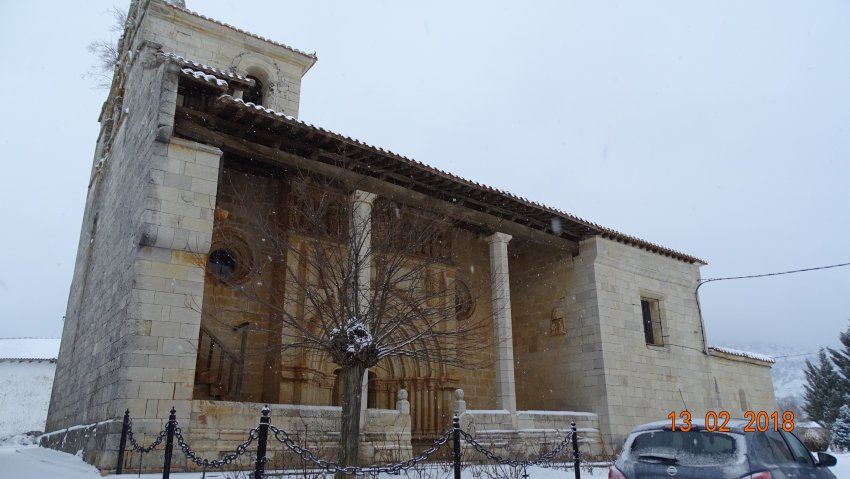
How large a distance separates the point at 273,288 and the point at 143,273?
356 centimetres

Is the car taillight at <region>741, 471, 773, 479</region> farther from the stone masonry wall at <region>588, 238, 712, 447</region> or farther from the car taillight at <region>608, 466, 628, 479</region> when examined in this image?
the stone masonry wall at <region>588, 238, 712, 447</region>

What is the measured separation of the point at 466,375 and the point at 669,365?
223 inches

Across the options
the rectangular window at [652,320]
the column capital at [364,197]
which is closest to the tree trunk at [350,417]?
the column capital at [364,197]

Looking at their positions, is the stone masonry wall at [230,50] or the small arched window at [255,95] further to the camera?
the small arched window at [255,95]

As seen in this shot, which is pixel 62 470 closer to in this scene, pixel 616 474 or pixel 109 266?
pixel 109 266

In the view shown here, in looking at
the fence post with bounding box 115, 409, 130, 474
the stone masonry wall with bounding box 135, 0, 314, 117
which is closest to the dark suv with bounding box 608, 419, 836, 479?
the fence post with bounding box 115, 409, 130, 474

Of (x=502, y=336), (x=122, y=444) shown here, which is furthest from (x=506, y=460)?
(x=122, y=444)

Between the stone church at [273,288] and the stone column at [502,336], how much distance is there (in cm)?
4

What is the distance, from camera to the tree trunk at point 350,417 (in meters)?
7.44

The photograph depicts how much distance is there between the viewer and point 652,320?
1747cm

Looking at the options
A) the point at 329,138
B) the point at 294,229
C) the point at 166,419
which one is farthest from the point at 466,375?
the point at 166,419

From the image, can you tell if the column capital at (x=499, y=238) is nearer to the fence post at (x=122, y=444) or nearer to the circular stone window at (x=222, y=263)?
the circular stone window at (x=222, y=263)

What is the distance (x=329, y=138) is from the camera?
1120 centimetres

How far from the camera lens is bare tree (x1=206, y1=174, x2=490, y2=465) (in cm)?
765
